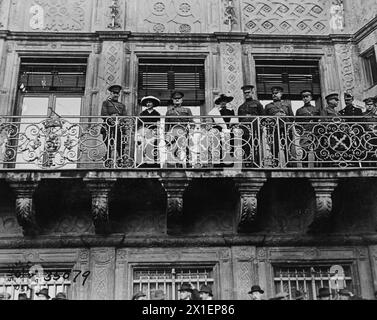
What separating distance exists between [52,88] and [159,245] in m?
3.99

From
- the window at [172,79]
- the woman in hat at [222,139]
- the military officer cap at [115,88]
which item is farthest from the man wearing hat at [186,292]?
the window at [172,79]

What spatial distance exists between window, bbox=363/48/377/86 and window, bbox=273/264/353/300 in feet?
12.6

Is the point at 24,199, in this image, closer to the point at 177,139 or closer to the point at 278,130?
the point at 177,139

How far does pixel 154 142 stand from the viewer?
11305mm

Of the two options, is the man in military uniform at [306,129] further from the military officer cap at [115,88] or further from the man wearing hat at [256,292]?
the military officer cap at [115,88]

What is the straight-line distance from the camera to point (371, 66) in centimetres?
1327

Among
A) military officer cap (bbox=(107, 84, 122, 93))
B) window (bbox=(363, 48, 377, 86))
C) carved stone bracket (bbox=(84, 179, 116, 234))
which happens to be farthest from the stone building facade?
military officer cap (bbox=(107, 84, 122, 93))

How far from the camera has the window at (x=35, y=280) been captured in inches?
427

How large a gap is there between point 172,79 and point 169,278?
4.16 m

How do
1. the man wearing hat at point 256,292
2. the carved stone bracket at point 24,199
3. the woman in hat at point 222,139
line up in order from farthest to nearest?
the woman in hat at point 222,139, the carved stone bracket at point 24,199, the man wearing hat at point 256,292

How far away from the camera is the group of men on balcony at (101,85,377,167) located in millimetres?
11148

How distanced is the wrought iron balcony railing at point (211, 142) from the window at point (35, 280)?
1.65 meters

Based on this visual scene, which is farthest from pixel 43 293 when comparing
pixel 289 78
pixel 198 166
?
pixel 289 78
